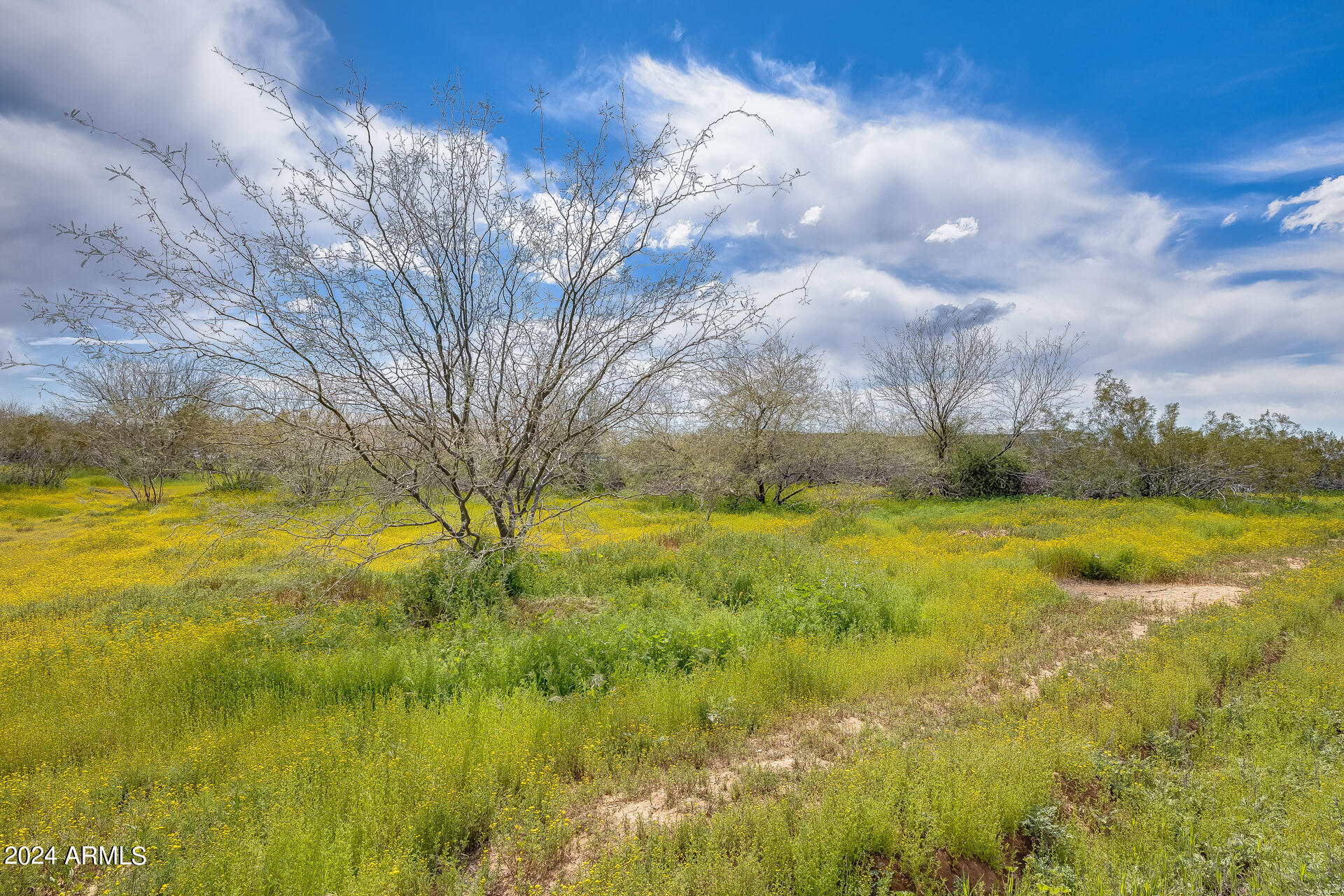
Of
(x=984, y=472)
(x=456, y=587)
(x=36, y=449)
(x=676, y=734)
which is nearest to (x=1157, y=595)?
(x=676, y=734)

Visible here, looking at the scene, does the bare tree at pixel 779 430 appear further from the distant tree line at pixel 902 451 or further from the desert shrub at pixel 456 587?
the desert shrub at pixel 456 587

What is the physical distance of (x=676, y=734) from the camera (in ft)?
15.2

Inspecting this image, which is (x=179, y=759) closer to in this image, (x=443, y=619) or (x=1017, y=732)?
(x=443, y=619)

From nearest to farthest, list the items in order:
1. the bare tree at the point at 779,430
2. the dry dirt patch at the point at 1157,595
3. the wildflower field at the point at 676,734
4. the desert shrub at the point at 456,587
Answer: the wildflower field at the point at 676,734 < the desert shrub at the point at 456,587 < the dry dirt patch at the point at 1157,595 < the bare tree at the point at 779,430

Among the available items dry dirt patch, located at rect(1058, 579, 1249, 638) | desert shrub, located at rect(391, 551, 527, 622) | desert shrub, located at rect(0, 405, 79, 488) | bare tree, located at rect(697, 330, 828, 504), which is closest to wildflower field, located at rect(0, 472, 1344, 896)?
desert shrub, located at rect(391, 551, 527, 622)

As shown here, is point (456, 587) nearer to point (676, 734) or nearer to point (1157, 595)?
Result: point (676, 734)

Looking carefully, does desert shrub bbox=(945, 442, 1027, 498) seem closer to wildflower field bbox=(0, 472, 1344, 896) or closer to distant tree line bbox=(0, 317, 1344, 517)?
distant tree line bbox=(0, 317, 1344, 517)

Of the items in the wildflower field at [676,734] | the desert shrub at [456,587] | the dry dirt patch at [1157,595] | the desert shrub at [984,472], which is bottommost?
the dry dirt patch at [1157,595]

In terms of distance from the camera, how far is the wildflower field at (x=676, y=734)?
3016 mm

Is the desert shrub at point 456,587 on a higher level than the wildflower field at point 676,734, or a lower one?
higher

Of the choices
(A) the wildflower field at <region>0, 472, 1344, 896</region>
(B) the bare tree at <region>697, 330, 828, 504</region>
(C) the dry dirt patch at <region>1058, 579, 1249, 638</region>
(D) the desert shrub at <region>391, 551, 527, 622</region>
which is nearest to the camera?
(A) the wildflower field at <region>0, 472, 1344, 896</region>

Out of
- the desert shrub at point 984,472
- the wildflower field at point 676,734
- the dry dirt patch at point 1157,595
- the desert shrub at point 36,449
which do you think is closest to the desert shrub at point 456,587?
the wildflower field at point 676,734

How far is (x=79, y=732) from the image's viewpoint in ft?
15.5

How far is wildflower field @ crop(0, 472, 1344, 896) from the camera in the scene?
3016mm
